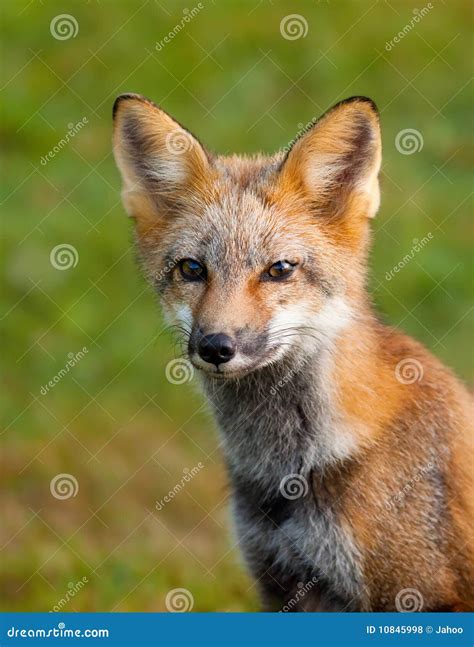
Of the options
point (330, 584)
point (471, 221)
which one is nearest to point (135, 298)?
point (471, 221)

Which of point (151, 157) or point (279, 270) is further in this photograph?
point (151, 157)

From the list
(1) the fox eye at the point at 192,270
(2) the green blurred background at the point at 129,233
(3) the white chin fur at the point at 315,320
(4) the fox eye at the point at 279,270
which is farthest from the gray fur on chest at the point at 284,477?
(2) the green blurred background at the point at 129,233

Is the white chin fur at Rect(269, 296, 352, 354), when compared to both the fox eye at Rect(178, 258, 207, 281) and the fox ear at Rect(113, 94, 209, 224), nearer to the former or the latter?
the fox eye at Rect(178, 258, 207, 281)

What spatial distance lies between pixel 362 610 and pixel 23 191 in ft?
29.5

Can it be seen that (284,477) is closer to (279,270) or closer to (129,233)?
(279,270)

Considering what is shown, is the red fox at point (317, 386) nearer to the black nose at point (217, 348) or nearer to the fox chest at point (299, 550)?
the fox chest at point (299, 550)

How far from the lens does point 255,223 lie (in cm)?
617

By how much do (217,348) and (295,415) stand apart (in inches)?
43.2

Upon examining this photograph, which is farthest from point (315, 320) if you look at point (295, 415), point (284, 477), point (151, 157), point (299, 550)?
point (151, 157)

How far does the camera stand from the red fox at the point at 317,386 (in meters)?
6.12

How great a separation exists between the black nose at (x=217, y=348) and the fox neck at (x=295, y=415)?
83 cm

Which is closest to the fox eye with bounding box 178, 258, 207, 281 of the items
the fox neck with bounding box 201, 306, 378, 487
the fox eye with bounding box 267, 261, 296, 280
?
the fox eye with bounding box 267, 261, 296, 280

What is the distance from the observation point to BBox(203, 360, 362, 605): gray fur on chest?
6207mm

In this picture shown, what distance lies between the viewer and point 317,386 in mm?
6344
